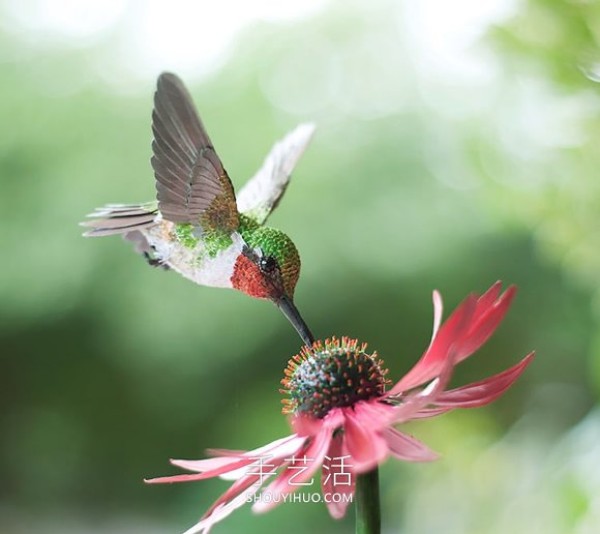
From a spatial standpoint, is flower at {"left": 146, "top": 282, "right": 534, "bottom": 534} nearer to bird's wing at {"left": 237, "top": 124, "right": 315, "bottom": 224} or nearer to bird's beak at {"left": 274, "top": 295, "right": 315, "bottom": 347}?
bird's beak at {"left": 274, "top": 295, "right": 315, "bottom": 347}

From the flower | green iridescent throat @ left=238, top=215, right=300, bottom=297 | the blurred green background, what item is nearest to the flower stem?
the flower

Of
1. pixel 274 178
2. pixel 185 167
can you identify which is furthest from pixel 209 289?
pixel 185 167

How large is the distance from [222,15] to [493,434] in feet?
2.33

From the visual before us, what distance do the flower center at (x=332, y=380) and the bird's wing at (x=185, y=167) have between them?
9 cm

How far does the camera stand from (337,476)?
366 millimetres

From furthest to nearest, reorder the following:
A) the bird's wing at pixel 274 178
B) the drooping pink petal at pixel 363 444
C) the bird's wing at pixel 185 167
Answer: the bird's wing at pixel 274 178 → the bird's wing at pixel 185 167 → the drooping pink petal at pixel 363 444

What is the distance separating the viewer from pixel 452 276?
1.27 m

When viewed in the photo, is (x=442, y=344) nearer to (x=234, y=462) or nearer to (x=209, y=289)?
(x=234, y=462)

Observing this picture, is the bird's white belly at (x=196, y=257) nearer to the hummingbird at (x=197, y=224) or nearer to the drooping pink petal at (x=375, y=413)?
the hummingbird at (x=197, y=224)

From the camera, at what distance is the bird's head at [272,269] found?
42cm

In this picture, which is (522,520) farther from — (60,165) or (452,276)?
(60,165)

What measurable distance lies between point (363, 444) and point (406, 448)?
0.02 m

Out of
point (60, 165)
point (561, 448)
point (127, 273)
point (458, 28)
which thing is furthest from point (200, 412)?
point (458, 28)

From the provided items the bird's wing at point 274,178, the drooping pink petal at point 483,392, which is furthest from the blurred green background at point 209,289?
the drooping pink petal at point 483,392
